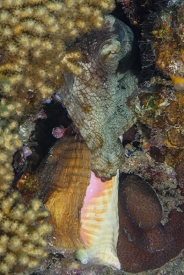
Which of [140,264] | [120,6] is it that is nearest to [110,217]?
[140,264]

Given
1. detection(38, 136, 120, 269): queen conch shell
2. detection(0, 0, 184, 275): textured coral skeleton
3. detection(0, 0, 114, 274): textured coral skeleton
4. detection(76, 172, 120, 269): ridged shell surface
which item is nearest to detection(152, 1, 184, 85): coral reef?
detection(0, 0, 184, 275): textured coral skeleton

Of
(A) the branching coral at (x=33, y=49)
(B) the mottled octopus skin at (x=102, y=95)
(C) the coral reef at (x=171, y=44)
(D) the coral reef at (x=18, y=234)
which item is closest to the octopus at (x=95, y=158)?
(B) the mottled octopus skin at (x=102, y=95)

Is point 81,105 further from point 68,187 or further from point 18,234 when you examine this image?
point 18,234

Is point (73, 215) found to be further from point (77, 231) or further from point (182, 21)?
point (182, 21)

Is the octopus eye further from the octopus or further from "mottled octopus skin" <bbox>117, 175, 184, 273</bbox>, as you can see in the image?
"mottled octopus skin" <bbox>117, 175, 184, 273</bbox>

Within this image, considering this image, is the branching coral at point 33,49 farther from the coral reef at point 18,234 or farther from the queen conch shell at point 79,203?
the queen conch shell at point 79,203

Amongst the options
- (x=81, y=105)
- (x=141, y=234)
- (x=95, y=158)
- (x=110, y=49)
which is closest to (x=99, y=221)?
(x=95, y=158)
